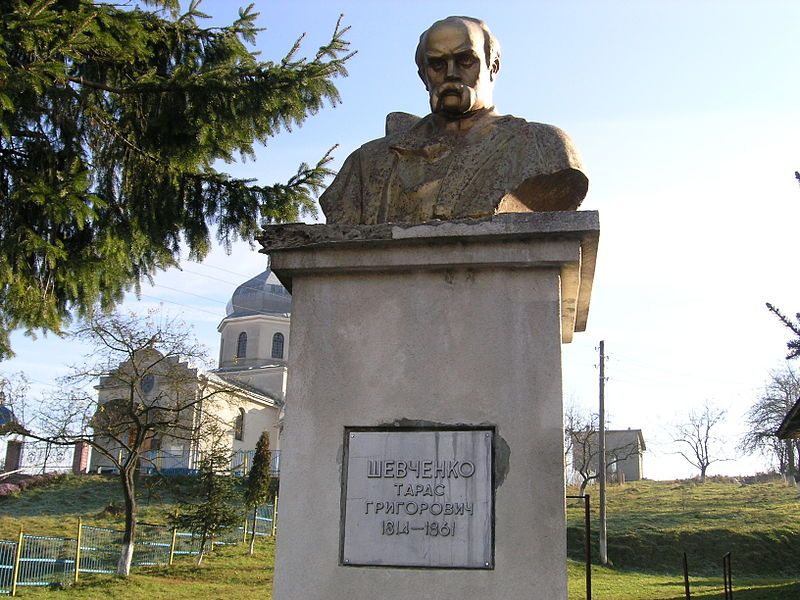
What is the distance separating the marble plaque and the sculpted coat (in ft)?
3.10

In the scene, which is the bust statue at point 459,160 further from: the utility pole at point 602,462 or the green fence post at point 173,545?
the utility pole at point 602,462

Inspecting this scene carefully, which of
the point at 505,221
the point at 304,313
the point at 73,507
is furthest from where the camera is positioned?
the point at 73,507

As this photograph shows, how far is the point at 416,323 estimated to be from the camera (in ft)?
10.8

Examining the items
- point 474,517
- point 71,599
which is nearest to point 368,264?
point 474,517

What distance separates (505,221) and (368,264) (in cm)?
56

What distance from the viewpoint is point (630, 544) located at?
85.3ft

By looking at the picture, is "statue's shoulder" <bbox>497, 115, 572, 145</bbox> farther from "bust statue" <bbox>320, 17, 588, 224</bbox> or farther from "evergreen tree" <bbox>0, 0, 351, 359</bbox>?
"evergreen tree" <bbox>0, 0, 351, 359</bbox>

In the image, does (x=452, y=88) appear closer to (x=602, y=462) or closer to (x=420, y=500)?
(x=420, y=500)

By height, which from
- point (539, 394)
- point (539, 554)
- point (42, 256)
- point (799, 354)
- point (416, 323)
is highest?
point (42, 256)

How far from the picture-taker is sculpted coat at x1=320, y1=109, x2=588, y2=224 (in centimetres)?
349

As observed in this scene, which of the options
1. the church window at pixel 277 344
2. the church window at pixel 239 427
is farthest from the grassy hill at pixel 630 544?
the church window at pixel 277 344

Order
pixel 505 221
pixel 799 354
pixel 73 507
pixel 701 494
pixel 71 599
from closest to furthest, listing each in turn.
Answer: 1. pixel 505 221
2. pixel 799 354
3. pixel 71 599
4. pixel 73 507
5. pixel 701 494

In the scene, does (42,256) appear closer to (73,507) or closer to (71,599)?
(71,599)

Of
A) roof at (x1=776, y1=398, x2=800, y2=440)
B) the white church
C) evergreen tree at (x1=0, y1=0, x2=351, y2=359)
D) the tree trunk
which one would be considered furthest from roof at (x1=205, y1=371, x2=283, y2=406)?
evergreen tree at (x1=0, y1=0, x2=351, y2=359)
